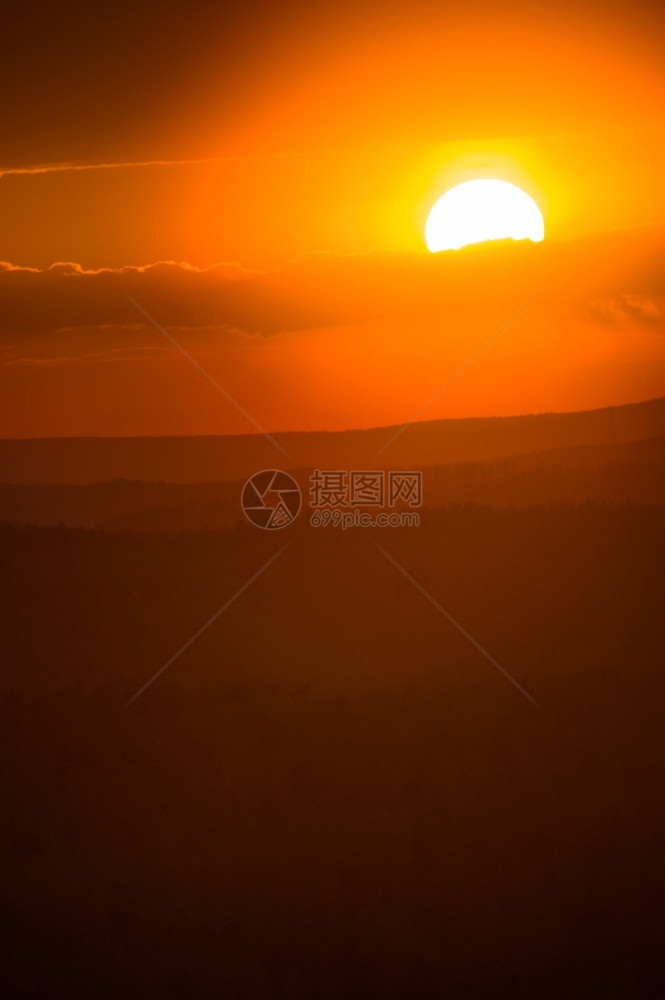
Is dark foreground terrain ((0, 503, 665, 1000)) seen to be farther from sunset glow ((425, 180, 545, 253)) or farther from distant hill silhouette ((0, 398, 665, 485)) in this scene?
sunset glow ((425, 180, 545, 253))

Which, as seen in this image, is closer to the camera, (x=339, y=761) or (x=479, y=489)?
(x=339, y=761)

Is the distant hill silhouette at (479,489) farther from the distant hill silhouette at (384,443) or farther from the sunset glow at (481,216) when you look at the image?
the sunset glow at (481,216)

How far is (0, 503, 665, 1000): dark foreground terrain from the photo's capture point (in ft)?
8.25

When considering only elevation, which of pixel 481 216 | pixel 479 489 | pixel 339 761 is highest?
pixel 481 216

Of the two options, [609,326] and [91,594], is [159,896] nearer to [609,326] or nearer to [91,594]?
[91,594]

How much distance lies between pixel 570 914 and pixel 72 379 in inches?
96.6

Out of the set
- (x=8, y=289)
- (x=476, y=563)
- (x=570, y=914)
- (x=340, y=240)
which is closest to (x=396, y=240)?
(x=340, y=240)

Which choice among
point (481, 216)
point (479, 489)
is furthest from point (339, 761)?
point (481, 216)

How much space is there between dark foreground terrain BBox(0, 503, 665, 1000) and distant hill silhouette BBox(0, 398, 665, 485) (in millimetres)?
220

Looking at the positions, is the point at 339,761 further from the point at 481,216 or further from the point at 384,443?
the point at 481,216

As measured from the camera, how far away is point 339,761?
2734 millimetres

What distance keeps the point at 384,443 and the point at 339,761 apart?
3.56 ft

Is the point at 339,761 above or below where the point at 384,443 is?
below

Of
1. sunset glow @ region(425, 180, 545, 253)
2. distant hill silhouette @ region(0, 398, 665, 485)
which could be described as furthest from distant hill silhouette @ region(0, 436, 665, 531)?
sunset glow @ region(425, 180, 545, 253)
